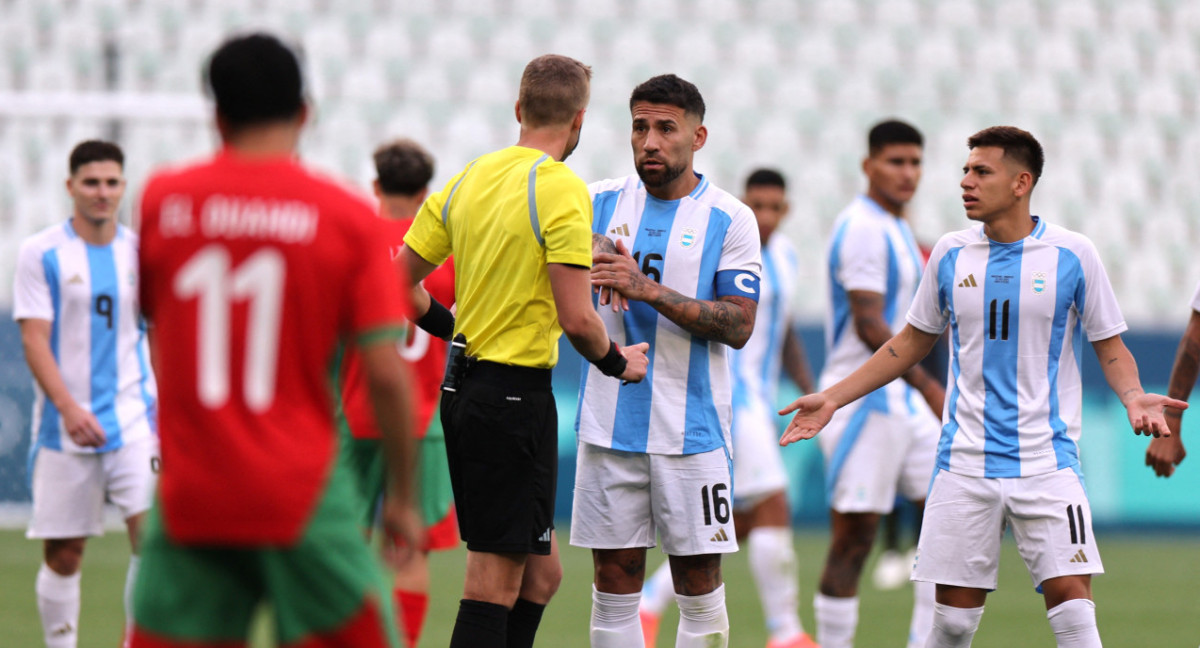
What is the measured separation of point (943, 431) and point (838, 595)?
4.99ft

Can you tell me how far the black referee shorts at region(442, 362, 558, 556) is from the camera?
4.34 metres

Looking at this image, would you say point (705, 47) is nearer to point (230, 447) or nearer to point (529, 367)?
point (529, 367)

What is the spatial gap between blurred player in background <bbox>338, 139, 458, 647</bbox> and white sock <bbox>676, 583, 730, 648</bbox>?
1445 millimetres

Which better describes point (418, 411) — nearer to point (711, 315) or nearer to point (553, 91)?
point (711, 315)

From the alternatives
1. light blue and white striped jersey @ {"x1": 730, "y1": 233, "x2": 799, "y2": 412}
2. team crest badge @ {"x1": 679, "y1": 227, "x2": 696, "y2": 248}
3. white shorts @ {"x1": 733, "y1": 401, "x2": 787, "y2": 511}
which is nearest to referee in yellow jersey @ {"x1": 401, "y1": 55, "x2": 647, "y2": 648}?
team crest badge @ {"x1": 679, "y1": 227, "x2": 696, "y2": 248}

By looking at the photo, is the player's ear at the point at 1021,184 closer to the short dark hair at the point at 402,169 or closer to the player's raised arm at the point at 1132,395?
the player's raised arm at the point at 1132,395

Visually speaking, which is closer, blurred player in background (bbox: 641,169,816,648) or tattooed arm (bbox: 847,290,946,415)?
tattooed arm (bbox: 847,290,946,415)

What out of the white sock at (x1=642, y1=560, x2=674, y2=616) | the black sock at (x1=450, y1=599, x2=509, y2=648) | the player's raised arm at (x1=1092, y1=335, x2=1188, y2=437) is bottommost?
the white sock at (x1=642, y1=560, x2=674, y2=616)

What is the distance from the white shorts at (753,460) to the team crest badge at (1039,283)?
2951 millimetres

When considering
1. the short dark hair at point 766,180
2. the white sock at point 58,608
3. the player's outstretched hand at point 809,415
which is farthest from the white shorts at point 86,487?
the short dark hair at point 766,180

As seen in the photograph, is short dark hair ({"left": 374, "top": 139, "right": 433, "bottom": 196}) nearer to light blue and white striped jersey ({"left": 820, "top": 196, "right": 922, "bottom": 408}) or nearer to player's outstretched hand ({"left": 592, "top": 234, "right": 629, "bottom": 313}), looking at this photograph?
player's outstretched hand ({"left": 592, "top": 234, "right": 629, "bottom": 313})

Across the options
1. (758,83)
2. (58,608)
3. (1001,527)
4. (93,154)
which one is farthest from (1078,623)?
(758,83)

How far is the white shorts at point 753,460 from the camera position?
754 centimetres

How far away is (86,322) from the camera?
20.8 ft
